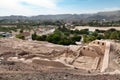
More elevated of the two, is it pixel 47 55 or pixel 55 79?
pixel 55 79

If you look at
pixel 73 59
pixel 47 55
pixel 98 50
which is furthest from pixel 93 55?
pixel 47 55

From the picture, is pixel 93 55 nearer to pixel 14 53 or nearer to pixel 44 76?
pixel 14 53

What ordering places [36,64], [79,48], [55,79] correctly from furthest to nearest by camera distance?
[79,48] < [36,64] < [55,79]

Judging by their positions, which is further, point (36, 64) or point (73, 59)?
point (73, 59)

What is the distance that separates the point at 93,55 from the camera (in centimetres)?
2055

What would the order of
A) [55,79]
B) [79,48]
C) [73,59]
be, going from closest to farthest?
[55,79] → [73,59] → [79,48]

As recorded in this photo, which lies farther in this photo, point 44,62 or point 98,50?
point 98,50

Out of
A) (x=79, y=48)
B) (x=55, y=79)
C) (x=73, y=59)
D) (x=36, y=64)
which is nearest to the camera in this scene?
(x=55, y=79)

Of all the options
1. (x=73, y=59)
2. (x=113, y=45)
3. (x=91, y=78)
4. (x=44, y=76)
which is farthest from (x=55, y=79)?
(x=113, y=45)

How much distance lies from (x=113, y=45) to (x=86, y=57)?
2.39 meters

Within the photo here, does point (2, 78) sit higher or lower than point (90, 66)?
higher

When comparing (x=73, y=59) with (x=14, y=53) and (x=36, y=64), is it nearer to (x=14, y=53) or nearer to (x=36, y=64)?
(x=36, y=64)

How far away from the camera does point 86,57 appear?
67.1ft

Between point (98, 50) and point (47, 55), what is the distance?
14.8 ft
